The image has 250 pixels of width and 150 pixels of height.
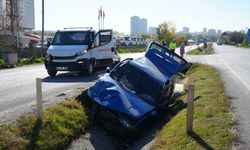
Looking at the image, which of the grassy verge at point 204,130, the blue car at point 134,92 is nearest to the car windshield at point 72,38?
the blue car at point 134,92

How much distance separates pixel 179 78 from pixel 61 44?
5.96m

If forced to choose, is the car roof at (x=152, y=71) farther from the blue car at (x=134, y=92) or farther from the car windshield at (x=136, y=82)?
the car windshield at (x=136, y=82)

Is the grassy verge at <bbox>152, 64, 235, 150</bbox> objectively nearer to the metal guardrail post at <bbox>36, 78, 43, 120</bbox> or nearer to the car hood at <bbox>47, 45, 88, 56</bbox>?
the metal guardrail post at <bbox>36, 78, 43, 120</bbox>

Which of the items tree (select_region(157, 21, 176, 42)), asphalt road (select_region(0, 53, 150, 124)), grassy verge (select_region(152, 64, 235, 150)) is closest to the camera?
grassy verge (select_region(152, 64, 235, 150))

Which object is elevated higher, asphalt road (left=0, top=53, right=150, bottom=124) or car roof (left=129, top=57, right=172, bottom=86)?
car roof (left=129, top=57, right=172, bottom=86)

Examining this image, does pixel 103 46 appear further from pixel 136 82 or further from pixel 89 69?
pixel 136 82

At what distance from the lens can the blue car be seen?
8781 mm

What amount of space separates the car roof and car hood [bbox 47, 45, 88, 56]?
21.0 feet

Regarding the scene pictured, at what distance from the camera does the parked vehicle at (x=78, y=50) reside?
1781 centimetres

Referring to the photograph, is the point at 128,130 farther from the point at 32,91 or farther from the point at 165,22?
the point at 165,22

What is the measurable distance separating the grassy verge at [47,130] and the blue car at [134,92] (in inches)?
25.8

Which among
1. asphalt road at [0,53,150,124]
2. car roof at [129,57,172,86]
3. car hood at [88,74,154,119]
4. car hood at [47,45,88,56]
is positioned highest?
car hood at [47,45,88,56]

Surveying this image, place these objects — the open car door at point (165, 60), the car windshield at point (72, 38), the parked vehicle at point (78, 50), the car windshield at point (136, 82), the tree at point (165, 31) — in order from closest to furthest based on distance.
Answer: the car windshield at point (136, 82) < the open car door at point (165, 60) < the parked vehicle at point (78, 50) < the car windshield at point (72, 38) < the tree at point (165, 31)

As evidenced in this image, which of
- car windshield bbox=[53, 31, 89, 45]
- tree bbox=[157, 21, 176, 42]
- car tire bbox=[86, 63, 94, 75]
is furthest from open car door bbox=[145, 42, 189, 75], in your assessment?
tree bbox=[157, 21, 176, 42]
